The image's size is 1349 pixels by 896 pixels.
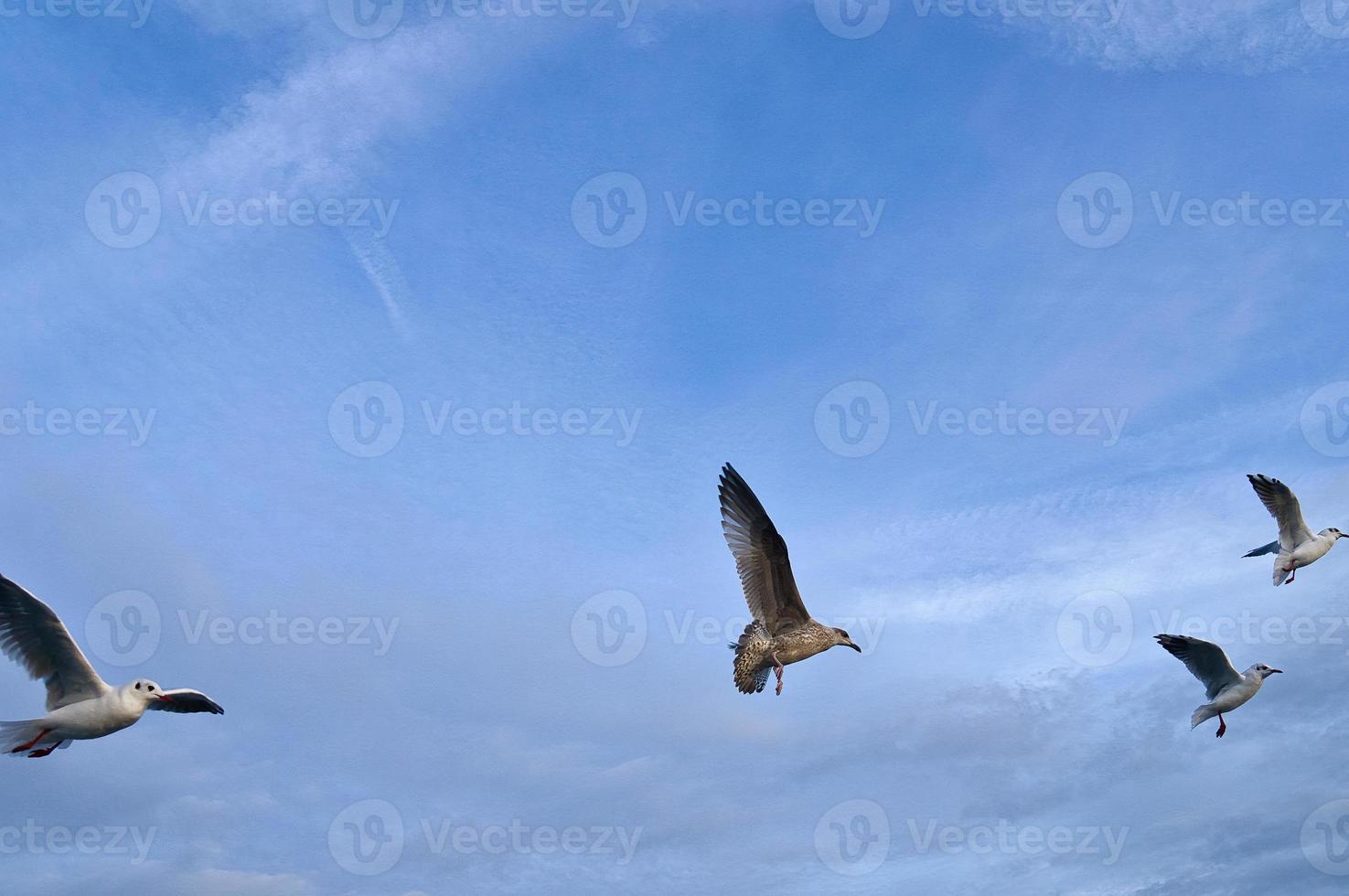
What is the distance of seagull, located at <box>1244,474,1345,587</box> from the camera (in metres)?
30.2

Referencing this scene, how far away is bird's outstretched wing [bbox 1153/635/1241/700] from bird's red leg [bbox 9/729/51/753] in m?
23.0

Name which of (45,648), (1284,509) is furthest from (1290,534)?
(45,648)

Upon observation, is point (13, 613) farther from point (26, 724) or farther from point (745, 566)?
point (745, 566)

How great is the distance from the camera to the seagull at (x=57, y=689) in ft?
64.6

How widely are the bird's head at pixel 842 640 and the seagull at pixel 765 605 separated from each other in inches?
24.3

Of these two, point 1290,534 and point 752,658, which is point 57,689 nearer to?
point 752,658

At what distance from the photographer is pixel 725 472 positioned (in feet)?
84.1

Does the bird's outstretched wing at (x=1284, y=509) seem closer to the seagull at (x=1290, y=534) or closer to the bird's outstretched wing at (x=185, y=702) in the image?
the seagull at (x=1290, y=534)

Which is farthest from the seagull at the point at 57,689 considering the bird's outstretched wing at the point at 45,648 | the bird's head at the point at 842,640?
the bird's head at the point at 842,640

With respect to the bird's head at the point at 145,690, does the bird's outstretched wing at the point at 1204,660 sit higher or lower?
higher

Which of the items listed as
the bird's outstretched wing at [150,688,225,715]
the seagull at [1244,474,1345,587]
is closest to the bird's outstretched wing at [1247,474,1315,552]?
the seagull at [1244,474,1345,587]

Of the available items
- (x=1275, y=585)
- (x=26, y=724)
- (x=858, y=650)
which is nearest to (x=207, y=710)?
(x=26, y=724)

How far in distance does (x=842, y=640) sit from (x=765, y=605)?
2.23 metres

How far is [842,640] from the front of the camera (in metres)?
25.8
